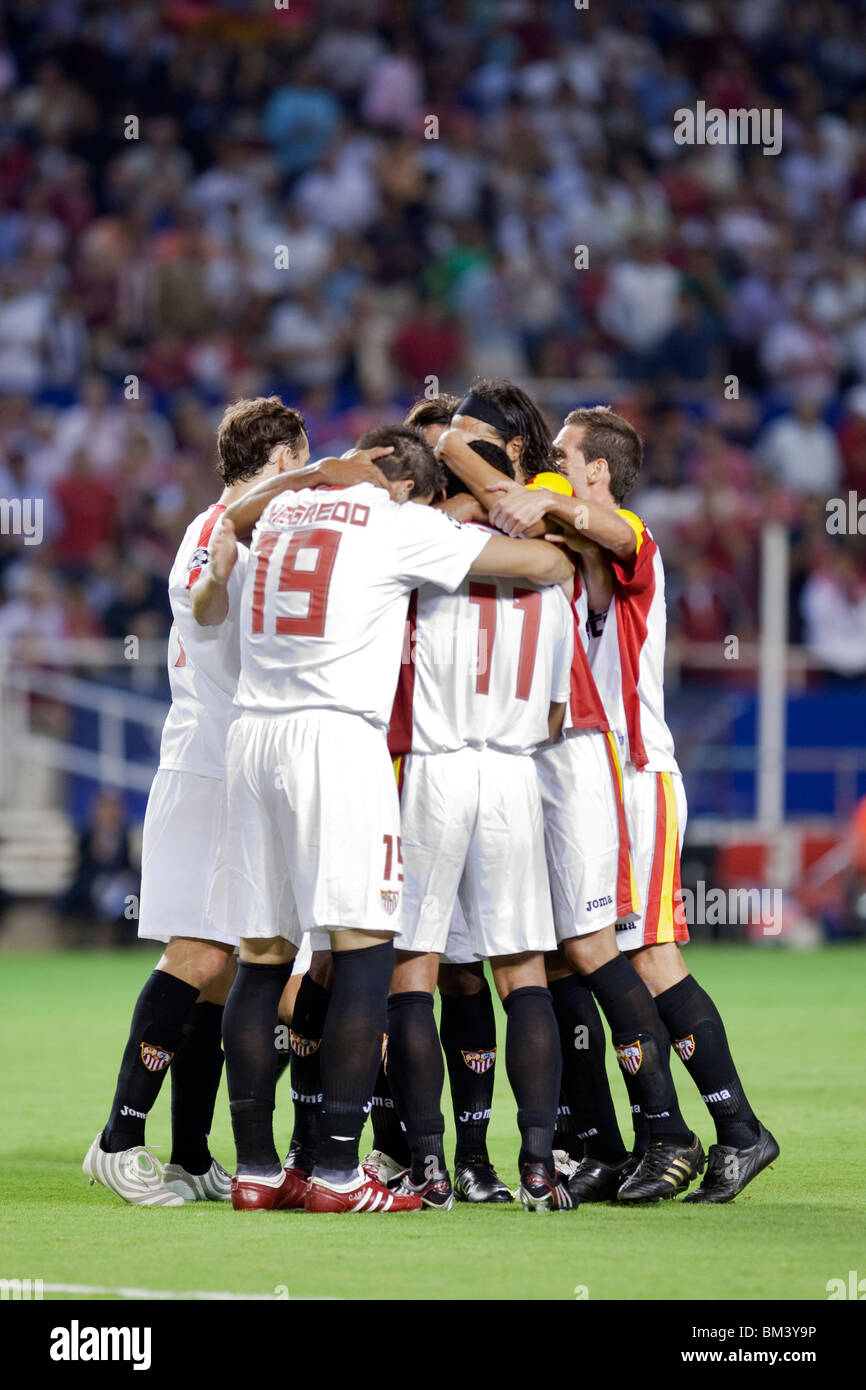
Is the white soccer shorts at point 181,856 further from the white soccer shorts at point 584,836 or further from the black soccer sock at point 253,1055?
the white soccer shorts at point 584,836

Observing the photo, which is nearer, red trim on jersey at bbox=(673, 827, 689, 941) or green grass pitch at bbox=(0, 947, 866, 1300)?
green grass pitch at bbox=(0, 947, 866, 1300)

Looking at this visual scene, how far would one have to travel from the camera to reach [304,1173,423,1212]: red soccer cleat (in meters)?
5.39

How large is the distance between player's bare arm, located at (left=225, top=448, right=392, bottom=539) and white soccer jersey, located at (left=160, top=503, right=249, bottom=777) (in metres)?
0.19

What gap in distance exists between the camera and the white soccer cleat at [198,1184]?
5.92 m

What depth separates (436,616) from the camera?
5.72 metres

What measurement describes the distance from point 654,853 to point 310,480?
159 centimetres

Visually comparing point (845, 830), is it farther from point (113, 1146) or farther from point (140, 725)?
point (113, 1146)

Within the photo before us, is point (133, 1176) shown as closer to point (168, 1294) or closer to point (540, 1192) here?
point (540, 1192)

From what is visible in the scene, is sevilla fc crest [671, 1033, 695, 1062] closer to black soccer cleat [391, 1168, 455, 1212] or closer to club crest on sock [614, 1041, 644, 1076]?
club crest on sock [614, 1041, 644, 1076]

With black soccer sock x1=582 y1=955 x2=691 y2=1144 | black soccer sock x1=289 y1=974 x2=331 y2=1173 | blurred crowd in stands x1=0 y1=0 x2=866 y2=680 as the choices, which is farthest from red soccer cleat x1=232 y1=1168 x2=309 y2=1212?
blurred crowd in stands x1=0 y1=0 x2=866 y2=680

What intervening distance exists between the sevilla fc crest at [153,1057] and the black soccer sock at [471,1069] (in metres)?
0.87

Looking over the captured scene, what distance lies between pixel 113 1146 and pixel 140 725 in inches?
373

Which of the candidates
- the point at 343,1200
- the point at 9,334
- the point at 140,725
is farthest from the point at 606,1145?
the point at 9,334
